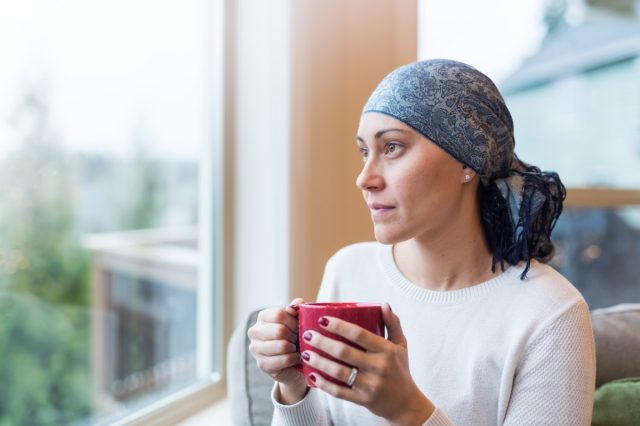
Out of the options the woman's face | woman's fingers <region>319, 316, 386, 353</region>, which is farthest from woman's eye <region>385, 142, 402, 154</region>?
woman's fingers <region>319, 316, 386, 353</region>

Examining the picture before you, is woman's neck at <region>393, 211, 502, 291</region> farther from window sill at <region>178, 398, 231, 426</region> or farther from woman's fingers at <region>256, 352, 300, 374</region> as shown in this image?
window sill at <region>178, 398, 231, 426</region>

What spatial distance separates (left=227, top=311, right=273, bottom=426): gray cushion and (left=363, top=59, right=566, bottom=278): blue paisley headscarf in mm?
541

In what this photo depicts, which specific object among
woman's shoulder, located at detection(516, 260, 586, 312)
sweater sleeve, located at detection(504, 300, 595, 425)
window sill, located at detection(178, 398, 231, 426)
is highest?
woman's shoulder, located at detection(516, 260, 586, 312)

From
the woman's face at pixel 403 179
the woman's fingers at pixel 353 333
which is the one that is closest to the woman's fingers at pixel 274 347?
the woman's fingers at pixel 353 333

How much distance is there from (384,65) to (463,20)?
43 cm

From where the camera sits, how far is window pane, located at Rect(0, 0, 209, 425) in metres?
1.27

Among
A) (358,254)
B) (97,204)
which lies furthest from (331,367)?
(97,204)

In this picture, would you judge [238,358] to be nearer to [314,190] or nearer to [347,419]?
[347,419]

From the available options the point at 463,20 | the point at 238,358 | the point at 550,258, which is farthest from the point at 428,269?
the point at 463,20

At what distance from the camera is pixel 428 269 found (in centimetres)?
112

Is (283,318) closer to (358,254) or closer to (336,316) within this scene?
(336,316)

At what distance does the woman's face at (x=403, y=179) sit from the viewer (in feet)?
3.20

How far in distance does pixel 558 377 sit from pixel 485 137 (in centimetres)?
43

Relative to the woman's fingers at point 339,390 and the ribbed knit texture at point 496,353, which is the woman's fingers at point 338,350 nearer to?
the woman's fingers at point 339,390
